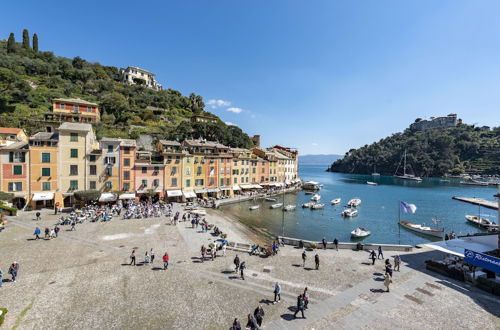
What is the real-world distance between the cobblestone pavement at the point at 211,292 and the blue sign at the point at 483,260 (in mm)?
1968

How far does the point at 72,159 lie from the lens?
39.2 m

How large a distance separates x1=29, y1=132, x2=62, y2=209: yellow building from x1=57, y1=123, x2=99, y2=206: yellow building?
773mm

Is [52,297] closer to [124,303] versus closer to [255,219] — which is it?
[124,303]

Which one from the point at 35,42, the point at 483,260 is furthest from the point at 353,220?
the point at 35,42

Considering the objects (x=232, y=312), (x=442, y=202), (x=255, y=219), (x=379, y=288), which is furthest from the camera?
(x=442, y=202)

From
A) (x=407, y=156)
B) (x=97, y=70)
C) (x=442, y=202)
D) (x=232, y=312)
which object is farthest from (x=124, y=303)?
(x=407, y=156)

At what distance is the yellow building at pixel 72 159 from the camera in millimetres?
38312

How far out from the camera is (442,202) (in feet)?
230

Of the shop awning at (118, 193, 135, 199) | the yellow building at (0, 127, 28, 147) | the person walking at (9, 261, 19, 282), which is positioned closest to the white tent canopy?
the person walking at (9, 261, 19, 282)

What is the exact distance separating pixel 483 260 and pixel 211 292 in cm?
2010

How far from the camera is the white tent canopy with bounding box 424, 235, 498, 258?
18672 millimetres

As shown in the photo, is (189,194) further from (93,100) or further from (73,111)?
(93,100)

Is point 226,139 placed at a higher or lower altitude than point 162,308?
higher

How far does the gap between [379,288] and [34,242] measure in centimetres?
3324
